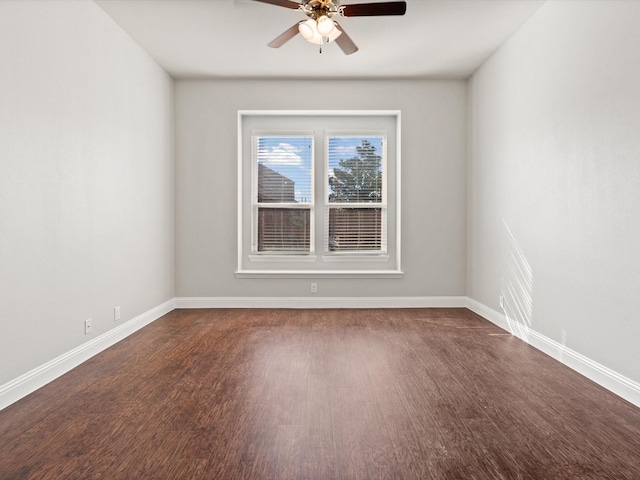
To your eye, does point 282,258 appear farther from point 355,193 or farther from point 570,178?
point 570,178

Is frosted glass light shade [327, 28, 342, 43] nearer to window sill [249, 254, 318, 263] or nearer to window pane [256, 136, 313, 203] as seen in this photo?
window pane [256, 136, 313, 203]

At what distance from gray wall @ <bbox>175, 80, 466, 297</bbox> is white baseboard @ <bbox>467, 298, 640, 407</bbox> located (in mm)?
1251

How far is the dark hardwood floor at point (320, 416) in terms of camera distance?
1780 mm

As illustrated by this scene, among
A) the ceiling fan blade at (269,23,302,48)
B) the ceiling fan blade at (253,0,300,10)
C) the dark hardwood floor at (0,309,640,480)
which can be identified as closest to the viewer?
the dark hardwood floor at (0,309,640,480)

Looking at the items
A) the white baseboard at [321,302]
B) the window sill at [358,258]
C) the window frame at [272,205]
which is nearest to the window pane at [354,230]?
the window sill at [358,258]

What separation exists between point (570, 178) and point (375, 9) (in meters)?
2.00

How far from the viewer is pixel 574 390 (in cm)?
264

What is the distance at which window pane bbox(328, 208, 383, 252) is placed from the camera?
550 cm

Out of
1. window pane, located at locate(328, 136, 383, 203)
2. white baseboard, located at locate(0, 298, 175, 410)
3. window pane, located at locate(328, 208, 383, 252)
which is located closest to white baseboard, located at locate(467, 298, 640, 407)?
window pane, located at locate(328, 208, 383, 252)

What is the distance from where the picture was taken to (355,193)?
18.0 ft

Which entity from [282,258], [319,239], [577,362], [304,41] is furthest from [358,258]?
[577,362]

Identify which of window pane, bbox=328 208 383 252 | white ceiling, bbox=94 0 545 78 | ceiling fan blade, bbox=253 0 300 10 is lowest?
window pane, bbox=328 208 383 252

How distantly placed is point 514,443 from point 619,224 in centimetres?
163

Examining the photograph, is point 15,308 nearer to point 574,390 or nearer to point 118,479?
point 118,479
